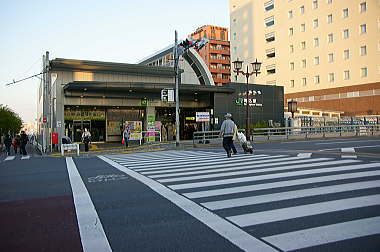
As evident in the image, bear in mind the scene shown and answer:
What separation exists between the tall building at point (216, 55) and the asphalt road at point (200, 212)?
2731 inches

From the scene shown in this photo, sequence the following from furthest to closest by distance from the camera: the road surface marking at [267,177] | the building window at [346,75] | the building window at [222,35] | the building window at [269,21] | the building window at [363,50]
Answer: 1. the building window at [222,35]
2. the building window at [269,21]
3. the building window at [346,75]
4. the building window at [363,50]
5. the road surface marking at [267,177]

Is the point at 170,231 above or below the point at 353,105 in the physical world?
below

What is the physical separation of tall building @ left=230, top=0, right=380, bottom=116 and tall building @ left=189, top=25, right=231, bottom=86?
13.6 metres

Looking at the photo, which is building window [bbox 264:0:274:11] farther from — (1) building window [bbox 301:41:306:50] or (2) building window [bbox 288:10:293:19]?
(1) building window [bbox 301:41:306:50]

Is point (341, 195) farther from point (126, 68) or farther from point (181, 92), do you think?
point (126, 68)

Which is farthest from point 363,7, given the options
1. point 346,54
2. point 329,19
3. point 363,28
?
point 346,54

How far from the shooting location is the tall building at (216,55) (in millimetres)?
76125

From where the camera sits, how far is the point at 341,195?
5.11m

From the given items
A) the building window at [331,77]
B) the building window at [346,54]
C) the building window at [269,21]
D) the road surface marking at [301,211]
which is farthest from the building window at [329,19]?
the road surface marking at [301,211]

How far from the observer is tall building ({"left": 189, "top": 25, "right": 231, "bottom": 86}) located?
7612cm

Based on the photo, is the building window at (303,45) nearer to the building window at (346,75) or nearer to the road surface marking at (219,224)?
the building window at (346,75)

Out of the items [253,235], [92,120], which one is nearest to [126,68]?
[92,120]

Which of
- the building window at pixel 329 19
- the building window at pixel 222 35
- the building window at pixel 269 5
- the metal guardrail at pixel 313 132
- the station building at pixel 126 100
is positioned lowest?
the metal guardrail at pixel 313 132

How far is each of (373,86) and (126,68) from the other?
35.7 m
